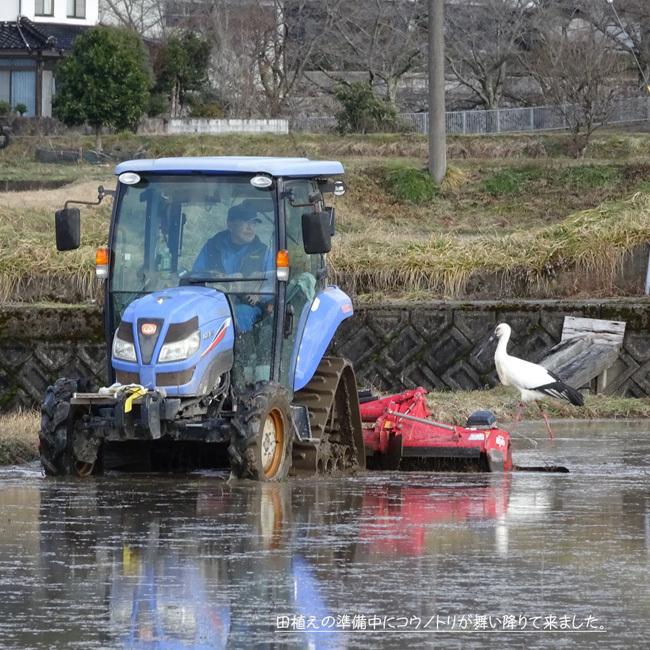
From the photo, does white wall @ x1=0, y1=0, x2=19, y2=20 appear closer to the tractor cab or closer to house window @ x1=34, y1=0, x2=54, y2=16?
house window @ x1=34, y1=0, x2=54, y2=16

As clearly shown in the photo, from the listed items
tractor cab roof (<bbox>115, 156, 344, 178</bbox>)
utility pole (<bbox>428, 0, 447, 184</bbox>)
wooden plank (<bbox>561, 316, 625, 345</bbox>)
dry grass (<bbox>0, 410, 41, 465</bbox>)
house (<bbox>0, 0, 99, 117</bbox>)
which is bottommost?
dry grass (<bbox>0, 410, 41, 465</bbox>)

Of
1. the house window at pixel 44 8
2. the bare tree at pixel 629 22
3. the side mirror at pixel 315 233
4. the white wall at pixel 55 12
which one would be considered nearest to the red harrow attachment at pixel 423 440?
the side mirror at pixel 315 233

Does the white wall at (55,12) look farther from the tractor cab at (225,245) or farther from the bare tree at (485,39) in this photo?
the tractor cab at (225,245)

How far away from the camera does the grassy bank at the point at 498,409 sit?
14.5 meters

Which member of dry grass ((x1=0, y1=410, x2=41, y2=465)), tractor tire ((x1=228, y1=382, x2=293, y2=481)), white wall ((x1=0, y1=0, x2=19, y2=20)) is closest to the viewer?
tractor tire ((x1=228, y1=382, x2=293, y2=481))

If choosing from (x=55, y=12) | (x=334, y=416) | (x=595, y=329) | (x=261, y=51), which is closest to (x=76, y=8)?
(x=55, y=12)

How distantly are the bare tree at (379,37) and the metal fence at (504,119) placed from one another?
3963 mm

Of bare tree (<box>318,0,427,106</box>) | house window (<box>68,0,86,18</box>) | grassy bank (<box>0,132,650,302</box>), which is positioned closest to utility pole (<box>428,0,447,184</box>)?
grassy bank (<box>0,132,650,302</box>)

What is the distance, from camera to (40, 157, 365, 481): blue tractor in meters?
10.3

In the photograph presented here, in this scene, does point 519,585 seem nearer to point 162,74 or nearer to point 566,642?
point 566,642

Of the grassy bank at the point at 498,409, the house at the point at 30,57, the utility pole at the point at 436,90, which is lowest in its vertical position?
the grassy bank at the point at 498,409

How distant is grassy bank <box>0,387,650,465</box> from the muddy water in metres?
3.28

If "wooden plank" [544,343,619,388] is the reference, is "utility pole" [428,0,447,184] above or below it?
above

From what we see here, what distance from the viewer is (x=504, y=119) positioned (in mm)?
48875
